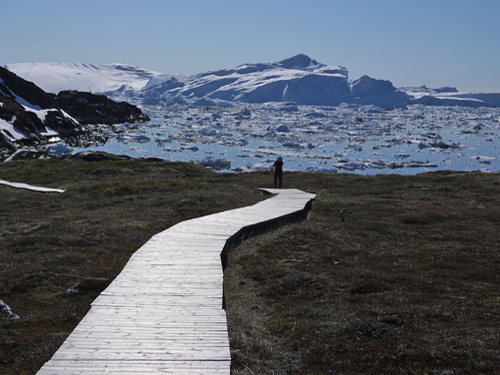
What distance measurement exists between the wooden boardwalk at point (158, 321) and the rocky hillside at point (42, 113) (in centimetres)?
6872

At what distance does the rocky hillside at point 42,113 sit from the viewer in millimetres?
77188

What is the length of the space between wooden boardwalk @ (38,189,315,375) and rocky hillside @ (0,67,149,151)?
68.7 meters

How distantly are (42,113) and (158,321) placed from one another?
313ft

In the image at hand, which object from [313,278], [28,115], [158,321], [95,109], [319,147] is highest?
[95,109]

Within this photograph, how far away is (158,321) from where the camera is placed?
7.15 meters

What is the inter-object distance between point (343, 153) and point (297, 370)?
6034 cm

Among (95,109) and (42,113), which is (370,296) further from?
(95,109)

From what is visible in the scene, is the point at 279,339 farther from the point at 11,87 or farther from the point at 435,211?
the point at 11,87

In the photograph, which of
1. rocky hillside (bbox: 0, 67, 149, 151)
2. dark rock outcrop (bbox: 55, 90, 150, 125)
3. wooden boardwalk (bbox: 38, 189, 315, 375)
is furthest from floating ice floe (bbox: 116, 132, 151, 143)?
wooden boardwalk (bbox: 38, 189, 315, 375)

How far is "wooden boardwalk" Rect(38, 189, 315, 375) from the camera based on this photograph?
576 cm

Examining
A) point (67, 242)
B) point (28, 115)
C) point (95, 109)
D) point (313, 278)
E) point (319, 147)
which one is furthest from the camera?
point (95, 109)

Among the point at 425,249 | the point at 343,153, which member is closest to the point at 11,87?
the point at 343,153

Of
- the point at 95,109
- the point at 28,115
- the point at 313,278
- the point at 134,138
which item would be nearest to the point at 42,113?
the point at 28,115

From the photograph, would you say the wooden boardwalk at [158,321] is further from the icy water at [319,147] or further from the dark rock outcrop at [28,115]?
the dark rock outcrop at [28,115]
